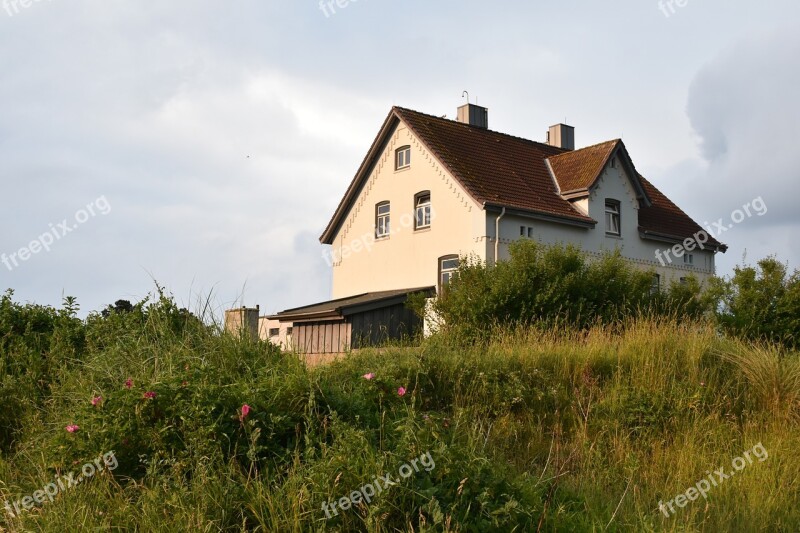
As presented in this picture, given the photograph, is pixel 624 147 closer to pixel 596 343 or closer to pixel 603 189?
pixel 603 189

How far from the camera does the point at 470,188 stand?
24.9 metres

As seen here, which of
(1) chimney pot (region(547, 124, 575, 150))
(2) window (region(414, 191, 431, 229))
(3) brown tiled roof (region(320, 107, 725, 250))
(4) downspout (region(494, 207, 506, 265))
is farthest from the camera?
(1) chimney pot (region(547, 124, 575, 150))

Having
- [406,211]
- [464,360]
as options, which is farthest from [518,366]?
[406,211]

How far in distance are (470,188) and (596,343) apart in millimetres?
13716

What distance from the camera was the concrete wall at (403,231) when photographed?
82.8ft

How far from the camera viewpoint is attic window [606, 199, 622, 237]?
29.0 metres

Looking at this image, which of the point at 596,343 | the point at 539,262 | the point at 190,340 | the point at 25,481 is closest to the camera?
the point at 25,481

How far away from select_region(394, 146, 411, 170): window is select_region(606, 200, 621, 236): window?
7.54 m

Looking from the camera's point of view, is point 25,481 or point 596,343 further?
point 596,343

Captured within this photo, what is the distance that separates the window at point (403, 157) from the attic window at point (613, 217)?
7494 mm

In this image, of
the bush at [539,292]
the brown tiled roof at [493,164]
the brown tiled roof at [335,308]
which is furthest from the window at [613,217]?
the bush at [539,292]

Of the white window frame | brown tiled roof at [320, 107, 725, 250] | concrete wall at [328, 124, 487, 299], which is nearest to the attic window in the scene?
brown tiled roof at [320, 107, 725, 250]

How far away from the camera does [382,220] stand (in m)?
29.1

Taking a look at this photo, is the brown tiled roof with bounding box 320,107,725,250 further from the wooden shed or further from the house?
the wooden shed
